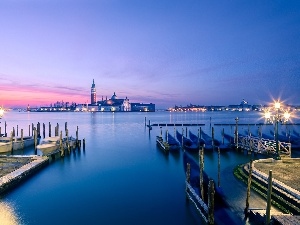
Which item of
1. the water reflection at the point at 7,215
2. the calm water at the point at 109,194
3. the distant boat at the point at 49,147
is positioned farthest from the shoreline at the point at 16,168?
the distant boat at the point at 49,147

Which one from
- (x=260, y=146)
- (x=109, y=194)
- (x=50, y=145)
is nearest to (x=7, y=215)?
(x=109, y=194)

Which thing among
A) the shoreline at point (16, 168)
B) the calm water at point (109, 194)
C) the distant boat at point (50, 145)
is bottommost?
the calm water at point (109, 194)

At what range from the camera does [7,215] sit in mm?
12344

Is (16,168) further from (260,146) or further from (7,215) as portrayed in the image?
(260,146)

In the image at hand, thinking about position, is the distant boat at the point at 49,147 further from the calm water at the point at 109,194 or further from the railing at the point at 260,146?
the railing at the point at 260,146

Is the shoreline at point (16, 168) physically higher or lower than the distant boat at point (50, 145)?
lower

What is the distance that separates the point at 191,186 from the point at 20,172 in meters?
10.9

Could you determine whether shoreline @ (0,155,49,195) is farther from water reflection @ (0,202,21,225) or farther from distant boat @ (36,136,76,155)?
distant boat @ (36,136,76,155)

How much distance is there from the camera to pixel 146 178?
19562 mm

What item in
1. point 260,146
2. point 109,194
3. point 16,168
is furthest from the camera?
point 260,146

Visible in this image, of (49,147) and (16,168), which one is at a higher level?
(49,147)

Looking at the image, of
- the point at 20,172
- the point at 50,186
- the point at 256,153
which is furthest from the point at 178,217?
the point at 256,153

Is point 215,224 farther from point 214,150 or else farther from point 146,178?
point 214,150

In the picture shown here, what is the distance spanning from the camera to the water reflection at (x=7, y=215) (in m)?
11.7
